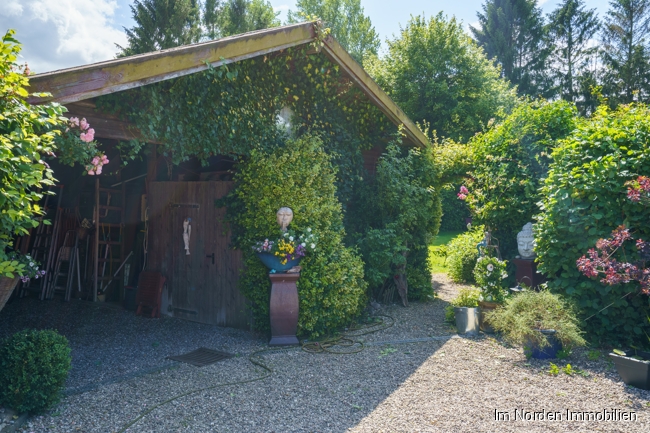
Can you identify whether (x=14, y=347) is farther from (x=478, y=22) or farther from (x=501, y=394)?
(x=478, y=22)

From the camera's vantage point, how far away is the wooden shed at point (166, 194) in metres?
4.62

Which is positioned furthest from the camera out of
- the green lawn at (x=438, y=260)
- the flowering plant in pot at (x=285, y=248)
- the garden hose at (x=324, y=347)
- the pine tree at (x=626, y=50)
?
the pine tree at (x=626, y=50)

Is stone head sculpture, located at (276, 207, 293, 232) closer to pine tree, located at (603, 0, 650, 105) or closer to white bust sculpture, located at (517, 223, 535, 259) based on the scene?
white bust sculpture, located at (517, 223, 535, 259)

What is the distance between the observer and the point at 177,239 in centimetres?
766

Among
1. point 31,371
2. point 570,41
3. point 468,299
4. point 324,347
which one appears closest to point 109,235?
point 324,347

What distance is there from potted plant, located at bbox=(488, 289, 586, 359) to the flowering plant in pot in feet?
8.34

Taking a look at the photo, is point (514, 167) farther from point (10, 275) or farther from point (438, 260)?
point (10, 275)

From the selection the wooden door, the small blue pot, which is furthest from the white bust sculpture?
the wooden door

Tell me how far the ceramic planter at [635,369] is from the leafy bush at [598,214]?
1.06 metres

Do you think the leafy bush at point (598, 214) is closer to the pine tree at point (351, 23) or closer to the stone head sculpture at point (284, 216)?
the stone head sculpture at point (284, 216)

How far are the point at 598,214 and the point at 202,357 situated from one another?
195 inches

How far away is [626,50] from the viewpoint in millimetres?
23656

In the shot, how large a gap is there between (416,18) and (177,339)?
860 inches

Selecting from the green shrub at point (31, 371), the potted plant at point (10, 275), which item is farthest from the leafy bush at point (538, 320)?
the potted plant at point (10, 275)
